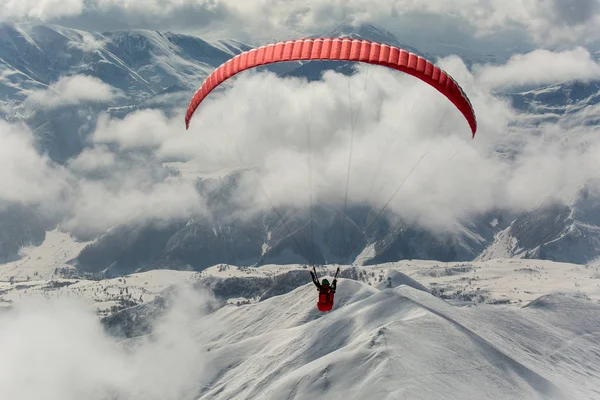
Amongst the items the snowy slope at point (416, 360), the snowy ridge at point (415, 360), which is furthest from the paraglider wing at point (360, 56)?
the snowy slope at point (416, 360)

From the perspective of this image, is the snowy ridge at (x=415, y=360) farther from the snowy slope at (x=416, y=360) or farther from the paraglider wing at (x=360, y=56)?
the paraglider wing at (x=360, y=56)

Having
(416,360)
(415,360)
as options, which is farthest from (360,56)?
(416,360)

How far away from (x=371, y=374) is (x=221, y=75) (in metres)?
92.3

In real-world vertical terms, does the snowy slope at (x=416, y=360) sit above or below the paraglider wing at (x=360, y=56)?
below

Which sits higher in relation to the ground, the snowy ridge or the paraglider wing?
the paraglider wing

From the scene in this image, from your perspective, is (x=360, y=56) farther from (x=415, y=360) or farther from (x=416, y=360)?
(x=416, y=360)

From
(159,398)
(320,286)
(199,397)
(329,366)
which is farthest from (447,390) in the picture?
(159,398)

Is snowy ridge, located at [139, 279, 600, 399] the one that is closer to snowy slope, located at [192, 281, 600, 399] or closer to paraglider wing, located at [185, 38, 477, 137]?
snowy slope, located at [192, 281, 600, 399]

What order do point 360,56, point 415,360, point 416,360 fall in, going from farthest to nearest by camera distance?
point 416,360 → point 415,360 → point 360,56

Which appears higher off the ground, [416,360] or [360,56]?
[360,56]

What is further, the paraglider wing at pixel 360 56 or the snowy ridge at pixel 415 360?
the snowy ridge at pixel 415 360

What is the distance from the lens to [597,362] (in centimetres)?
18712

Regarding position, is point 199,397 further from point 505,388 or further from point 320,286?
point 320,286

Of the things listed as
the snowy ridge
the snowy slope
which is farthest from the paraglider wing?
the snowy slope
